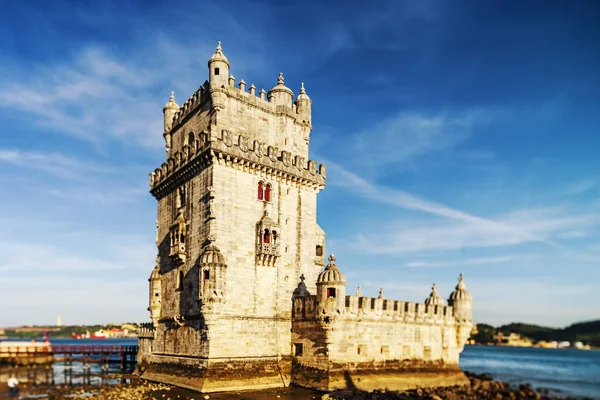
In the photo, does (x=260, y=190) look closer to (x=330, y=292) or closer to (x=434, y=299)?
(x=330, y=292)

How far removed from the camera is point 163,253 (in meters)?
40.6

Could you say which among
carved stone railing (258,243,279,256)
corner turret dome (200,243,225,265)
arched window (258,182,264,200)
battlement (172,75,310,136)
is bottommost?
corner turret dome (200,243,225,265)

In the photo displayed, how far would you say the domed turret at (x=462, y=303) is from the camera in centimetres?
4281

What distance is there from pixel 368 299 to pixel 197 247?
1317 cm

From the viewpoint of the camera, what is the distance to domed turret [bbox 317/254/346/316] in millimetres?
33312

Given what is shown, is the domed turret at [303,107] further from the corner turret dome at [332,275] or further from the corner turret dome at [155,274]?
the corner turret dome at [155,274]

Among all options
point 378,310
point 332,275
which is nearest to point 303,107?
point 332,275

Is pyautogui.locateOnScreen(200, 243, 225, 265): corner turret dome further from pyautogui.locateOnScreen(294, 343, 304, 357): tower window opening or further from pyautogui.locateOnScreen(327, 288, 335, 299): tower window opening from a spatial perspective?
pyautogui.locateOnScreen(294, 343, 304, 357): tower window opening

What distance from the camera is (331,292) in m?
33.8

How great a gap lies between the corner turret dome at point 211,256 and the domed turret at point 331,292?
7257mm

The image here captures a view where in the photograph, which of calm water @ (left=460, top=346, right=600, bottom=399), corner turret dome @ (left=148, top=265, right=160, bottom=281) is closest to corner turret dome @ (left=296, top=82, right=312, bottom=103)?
corner turret dome @ (left=148, top=265, right=160, bottom=281)

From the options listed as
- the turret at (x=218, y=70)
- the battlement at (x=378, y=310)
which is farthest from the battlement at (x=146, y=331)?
the turret at (x=218, y=70)

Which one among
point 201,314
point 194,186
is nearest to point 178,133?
point 194,186

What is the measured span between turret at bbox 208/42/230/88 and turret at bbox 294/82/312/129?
793 centimetres
